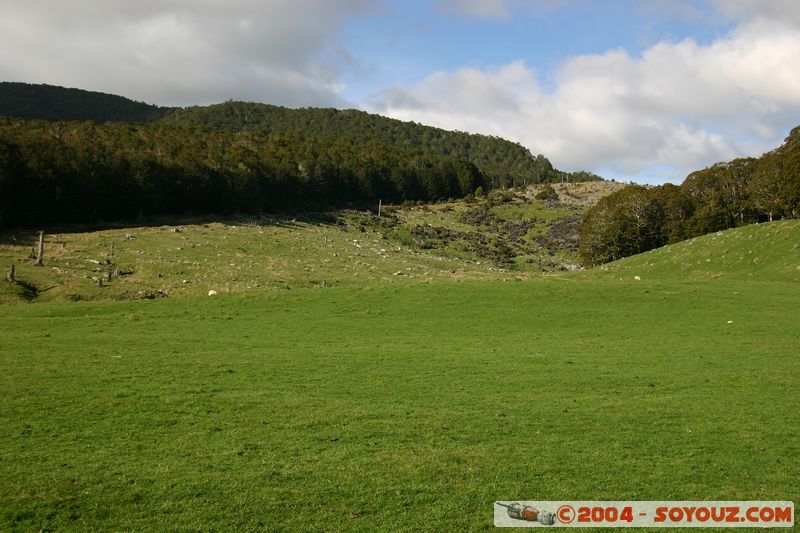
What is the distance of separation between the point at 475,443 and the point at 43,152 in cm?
7964

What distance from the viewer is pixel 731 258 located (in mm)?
51156

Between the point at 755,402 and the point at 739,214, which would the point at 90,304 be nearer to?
the point at 755,402

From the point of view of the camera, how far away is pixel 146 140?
343ft

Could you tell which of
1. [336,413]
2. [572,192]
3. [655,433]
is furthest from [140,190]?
[572,192]

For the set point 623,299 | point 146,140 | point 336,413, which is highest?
point 146,140

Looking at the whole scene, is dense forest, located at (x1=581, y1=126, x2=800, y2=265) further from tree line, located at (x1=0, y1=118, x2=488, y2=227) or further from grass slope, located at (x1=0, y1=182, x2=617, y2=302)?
tree line, located at (x1=0, y1=118, x2=488, y2=227)

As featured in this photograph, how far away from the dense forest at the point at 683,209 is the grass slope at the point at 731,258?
22.8m

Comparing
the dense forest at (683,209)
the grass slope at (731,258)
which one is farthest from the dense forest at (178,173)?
the grass slope at (731,258)

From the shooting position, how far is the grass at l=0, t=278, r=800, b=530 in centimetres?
1019

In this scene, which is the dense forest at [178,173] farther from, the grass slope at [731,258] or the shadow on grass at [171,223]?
the grass slope at [731,258]

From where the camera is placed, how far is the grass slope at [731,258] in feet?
153

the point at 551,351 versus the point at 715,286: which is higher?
the point at 715,286

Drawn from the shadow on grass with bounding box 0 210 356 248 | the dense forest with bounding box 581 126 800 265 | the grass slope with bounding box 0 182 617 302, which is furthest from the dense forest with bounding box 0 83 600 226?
the dense forest with bounding box 581 126 800 265

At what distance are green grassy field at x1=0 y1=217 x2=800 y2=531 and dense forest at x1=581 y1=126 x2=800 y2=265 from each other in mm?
51665
